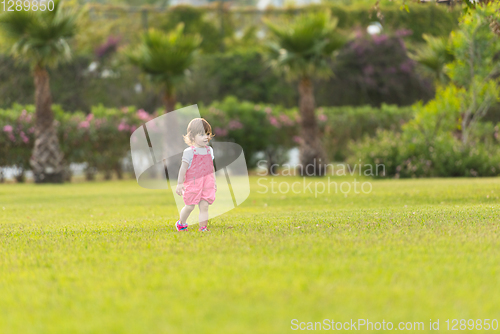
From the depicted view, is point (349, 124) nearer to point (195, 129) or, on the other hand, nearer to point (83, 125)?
point (83, 125)

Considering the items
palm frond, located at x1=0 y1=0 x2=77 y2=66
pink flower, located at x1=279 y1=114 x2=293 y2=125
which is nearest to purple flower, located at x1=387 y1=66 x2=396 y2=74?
pink flower, located at x1=279 y1=114 x2=293 y2=125

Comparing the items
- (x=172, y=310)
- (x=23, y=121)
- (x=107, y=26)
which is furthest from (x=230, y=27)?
(x=172, y=310)

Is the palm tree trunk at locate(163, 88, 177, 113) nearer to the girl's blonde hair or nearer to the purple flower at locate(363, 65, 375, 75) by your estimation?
the purple flower at locate(363, 65, 375, 75)

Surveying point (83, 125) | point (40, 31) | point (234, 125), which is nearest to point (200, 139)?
point (40, 31)

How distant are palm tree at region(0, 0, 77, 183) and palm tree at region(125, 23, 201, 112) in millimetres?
2163

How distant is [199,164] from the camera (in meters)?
6.75

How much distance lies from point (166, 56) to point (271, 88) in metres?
10.8

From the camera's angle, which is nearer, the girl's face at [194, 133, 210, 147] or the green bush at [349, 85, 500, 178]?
the girl's face at [194, 133, 210, 147]

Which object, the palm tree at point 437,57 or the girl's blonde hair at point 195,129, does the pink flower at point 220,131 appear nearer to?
the palm tree at point 437,57

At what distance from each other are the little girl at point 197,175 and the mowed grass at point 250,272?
0.86 ft

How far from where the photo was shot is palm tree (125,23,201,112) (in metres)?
18.5

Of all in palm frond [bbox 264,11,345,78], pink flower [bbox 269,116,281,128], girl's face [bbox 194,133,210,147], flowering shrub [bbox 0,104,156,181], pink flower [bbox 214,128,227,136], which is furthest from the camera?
pink flower [bbox 269,116,281,128]

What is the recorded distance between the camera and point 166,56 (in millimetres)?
18484

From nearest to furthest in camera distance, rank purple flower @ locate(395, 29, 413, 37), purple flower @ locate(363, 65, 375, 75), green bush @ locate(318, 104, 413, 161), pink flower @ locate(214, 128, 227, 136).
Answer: pink flower @ locate(214, 128, 227, 136) → green bush @ locate(318, 104, 413, 161) → purple flower @ locate(363, 65, 375, 75) → purple flower @ locate(395, 29, 413, 37)
